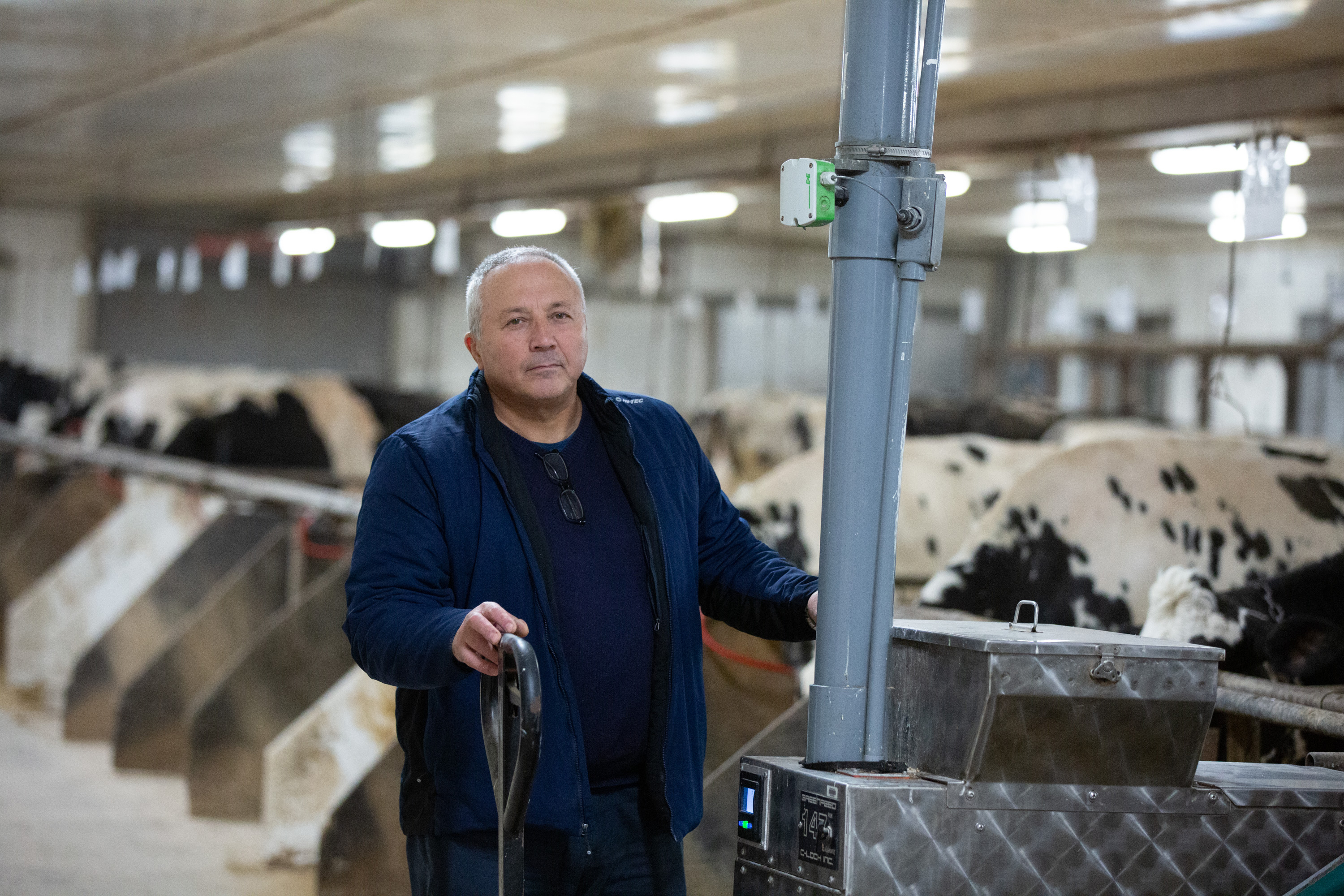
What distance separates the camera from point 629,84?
9.44 m

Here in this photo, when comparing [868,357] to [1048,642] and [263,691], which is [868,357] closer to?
[1048,642]

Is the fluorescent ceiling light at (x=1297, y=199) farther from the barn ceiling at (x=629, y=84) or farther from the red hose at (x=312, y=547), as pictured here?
the red hose at (x=312, y=547)

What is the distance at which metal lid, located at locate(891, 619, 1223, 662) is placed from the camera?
2.00 m

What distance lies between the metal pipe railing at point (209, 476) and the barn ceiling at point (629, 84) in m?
2.24

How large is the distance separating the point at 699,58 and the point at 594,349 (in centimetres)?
1053

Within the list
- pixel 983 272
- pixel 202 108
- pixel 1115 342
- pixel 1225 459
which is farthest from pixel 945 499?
pixel 983 272

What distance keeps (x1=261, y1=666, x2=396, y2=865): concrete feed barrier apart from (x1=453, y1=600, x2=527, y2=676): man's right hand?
275 cm

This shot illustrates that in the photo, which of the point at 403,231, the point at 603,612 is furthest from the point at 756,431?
the point at 603,612

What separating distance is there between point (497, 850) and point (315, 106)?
911cm

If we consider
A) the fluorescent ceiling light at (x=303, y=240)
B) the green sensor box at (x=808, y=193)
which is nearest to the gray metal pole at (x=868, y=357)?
the green sensor box at (x=808, y=193)

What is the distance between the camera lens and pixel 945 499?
565cm

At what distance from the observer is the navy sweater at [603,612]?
237 centimetres

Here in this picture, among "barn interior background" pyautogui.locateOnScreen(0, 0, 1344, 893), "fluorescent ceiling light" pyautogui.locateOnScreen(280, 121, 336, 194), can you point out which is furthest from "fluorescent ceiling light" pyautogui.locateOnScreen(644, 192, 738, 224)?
"fluorescent ceiling light" pyautogui.locateOnScreen(280, 121, 336, 194)

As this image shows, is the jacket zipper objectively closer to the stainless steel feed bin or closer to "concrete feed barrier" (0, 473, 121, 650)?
the stainless steel feed bin
